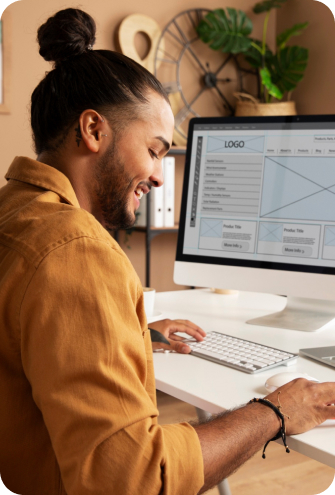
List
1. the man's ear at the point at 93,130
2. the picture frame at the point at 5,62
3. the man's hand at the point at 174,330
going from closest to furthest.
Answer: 1. the man's ear at the point at 93,130
2. the man's hand at the point at 174,330
3. the picture frame at the point at 5,62

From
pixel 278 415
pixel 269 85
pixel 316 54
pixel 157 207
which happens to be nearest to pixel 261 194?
pixel 278 415

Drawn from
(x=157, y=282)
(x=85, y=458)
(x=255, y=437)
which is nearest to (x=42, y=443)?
(x=85, y=458)

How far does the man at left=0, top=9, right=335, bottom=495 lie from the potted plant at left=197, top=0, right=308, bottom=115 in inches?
90.1

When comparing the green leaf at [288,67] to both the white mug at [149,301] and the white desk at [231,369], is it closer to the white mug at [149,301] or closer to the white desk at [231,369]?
the white desk at [231,369]

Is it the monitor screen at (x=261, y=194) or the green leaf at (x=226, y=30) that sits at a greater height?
the green leaf at (x=226, y=30)

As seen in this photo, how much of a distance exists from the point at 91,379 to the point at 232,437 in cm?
24

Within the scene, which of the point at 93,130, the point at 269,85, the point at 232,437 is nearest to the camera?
the point at 232,437

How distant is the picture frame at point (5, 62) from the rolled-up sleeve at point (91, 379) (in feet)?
7.30

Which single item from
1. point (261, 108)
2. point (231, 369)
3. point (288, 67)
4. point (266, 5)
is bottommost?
point (231, 369)

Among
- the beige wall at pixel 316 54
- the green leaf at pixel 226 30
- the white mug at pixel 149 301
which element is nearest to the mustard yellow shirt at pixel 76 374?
the white mug at pixel 149 301

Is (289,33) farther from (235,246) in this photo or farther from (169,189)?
(235,246)

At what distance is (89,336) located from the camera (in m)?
0.58

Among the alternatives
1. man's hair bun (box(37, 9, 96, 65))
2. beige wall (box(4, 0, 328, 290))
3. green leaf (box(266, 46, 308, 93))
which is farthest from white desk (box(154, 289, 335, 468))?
green leaf (box(266, 46, 308, 93))

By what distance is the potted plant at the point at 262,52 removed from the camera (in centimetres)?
301
